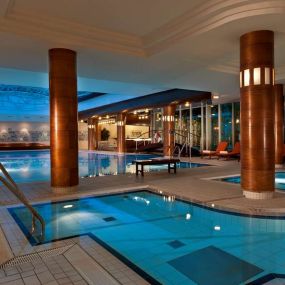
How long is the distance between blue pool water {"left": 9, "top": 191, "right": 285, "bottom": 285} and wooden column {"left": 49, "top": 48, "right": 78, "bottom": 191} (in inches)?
36.8

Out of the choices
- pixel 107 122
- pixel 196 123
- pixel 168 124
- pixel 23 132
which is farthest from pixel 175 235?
pixel 107 122

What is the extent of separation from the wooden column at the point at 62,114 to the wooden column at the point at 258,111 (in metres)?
3.71

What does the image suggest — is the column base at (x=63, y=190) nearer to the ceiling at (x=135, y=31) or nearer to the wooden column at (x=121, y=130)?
the ceiling at (x=135, y=31)

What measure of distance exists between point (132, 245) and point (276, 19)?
14.6 feet

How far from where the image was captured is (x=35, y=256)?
3172mm

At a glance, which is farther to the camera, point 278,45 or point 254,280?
point 278,45

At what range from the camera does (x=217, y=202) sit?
5.40 metres

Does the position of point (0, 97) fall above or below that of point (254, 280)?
above

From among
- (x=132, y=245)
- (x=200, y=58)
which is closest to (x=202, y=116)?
(x=200, y=58)

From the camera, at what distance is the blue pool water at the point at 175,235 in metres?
3.00

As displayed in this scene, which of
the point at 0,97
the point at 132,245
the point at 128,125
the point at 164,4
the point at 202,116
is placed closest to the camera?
the point at 132,245

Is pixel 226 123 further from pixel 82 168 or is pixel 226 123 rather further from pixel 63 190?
pixel 63 190

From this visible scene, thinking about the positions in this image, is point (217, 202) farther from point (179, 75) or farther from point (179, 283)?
point (179, 75)

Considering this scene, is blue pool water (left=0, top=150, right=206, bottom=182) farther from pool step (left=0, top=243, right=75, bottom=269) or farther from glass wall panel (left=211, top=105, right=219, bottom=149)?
glass wall panel (left=211, top=105, right=219, bottom=149)
